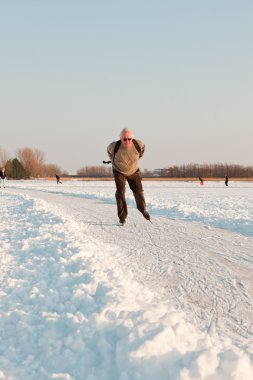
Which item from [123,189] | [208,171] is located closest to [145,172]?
[208,171]

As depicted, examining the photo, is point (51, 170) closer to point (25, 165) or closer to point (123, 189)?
point (25, 165)

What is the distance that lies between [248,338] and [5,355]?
1.75 m

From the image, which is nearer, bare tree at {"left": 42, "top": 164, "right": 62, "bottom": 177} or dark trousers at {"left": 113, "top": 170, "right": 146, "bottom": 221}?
dark trousers at {"left": 113, "top": 170, "right": 146, "bottom": 221}

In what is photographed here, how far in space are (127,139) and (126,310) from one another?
4946 mm

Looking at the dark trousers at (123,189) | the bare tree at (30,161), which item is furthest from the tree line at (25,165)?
the dark trousers at (123,189)

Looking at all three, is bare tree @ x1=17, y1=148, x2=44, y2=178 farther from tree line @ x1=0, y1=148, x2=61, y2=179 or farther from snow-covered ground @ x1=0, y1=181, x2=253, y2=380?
snow-covered ground @ x1=0, y1=181, x2=253, y2=380

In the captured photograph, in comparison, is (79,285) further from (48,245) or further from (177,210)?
(177,210)

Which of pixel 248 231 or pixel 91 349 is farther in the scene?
pixel 248 231

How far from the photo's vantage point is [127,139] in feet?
24.1

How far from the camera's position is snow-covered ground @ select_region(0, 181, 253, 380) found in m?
2.16

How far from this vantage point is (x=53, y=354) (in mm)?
2389

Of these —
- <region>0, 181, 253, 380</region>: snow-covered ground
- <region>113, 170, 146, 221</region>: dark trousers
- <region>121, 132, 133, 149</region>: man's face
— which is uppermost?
<region>121, 132, 133, 149</region>: man's face

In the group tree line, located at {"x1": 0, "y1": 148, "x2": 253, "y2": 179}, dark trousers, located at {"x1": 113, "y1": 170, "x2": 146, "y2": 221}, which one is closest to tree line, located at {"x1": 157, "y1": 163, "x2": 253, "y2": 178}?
tree line, located at {"x1": 0, "y1": 148, "x2": 253, "y2": 179}

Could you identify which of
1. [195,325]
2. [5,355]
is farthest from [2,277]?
[195,325]
